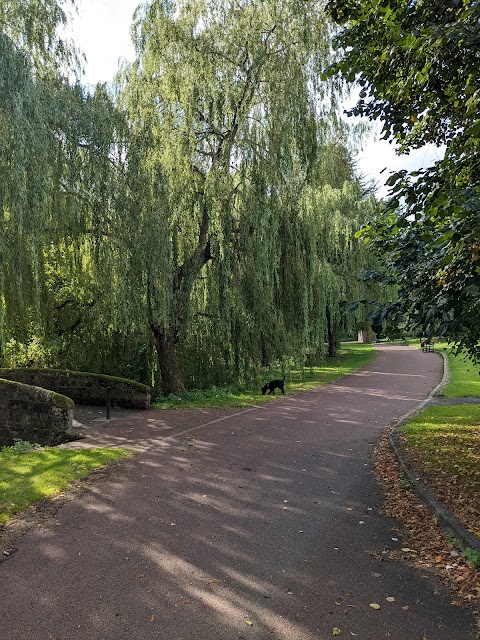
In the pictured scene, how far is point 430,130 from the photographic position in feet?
18.4

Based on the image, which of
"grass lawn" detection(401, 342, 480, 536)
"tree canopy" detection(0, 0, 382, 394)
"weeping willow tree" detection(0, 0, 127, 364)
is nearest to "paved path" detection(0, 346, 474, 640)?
"grass lawn" detection(401, 342, 480, 536)

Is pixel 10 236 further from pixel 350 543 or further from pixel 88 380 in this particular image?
pixel 350 543

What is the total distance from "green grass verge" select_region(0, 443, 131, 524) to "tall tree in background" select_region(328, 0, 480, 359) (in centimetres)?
502

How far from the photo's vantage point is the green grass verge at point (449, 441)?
6906 mm

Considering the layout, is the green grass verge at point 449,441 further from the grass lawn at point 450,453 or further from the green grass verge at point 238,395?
the green grass verge at point 238,395

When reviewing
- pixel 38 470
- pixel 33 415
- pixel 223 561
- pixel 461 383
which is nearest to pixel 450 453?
pixel 223 561

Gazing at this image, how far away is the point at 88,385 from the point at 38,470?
6852 millimetres

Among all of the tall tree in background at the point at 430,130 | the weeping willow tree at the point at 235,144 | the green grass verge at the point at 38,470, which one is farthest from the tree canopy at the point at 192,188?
the tall tree in background at the point at 430,130

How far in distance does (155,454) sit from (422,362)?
20949 millimetres

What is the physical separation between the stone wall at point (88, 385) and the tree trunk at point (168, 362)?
1.27 metres

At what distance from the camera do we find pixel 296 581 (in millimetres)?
4086

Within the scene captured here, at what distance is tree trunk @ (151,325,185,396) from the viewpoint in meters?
14.4

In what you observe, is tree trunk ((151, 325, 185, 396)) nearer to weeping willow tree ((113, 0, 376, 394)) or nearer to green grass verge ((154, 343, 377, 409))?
green grass verge ((154, 343, 377, 409))

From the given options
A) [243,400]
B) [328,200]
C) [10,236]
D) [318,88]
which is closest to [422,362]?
[328,200]
